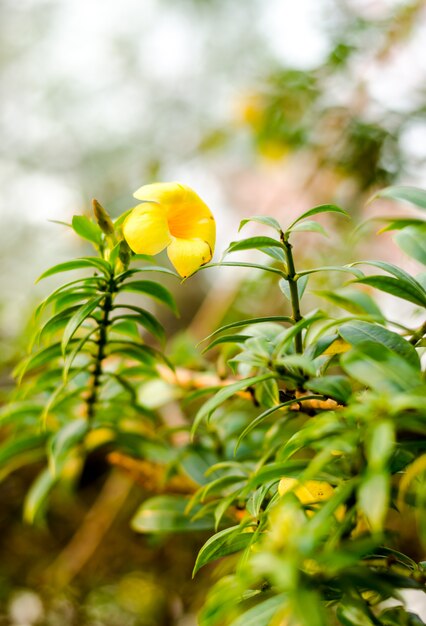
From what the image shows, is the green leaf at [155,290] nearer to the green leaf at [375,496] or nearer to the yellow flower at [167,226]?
the yellow flower at [167,226]

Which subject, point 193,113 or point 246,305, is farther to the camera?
point 193,113

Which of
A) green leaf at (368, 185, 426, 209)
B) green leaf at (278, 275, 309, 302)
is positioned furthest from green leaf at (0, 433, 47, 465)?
green leaf at (368, 185, 426, 209)

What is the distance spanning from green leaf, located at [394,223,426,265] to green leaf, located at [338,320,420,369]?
7 centimetres

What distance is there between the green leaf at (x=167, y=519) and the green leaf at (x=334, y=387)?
0.30 metres

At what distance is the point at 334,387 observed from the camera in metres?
0.32

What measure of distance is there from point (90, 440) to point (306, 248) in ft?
2.18

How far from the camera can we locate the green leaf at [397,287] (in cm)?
35

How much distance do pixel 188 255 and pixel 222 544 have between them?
212 mm

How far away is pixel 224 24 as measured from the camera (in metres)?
2.23

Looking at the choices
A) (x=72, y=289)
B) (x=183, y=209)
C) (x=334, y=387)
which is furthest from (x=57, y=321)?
(x=334, y=387)

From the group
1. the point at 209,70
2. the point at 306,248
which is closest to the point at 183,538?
the point at 306,248

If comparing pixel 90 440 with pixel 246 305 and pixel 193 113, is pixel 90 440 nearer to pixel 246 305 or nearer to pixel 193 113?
pixel 246 305

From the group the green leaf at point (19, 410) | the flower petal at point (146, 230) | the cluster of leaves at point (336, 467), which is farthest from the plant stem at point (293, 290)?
the green leaf at point (19, 410)

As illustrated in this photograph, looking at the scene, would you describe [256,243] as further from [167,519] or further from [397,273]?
[167,519]
